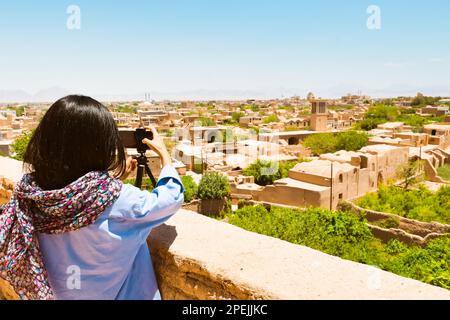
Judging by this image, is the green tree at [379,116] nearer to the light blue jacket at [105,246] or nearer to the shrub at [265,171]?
the shrub at [265,171]

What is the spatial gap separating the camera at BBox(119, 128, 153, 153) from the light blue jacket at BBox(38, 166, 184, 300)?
1.39 ft

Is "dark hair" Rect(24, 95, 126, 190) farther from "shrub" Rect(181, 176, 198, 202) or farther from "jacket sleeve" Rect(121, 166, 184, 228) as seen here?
"shrub" Rect(181, 176, 198, 202)

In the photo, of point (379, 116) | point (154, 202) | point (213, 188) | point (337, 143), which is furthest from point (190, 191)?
point (379, 116)

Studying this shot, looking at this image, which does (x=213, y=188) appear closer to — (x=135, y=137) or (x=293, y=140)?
(x=135, y=137)

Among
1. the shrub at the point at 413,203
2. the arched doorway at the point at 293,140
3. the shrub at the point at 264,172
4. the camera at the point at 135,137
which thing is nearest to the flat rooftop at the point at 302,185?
the shrub at the point at 413,203

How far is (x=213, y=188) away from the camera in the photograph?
17.5 meters

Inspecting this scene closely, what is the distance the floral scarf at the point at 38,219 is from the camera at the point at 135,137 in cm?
47

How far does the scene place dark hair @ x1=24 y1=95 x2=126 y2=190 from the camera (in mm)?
1363

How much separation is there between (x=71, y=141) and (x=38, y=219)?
11.3 inches

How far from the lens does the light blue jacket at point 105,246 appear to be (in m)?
1.37

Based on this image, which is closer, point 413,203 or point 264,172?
point 413,203

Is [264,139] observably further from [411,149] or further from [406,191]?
[406,191]
